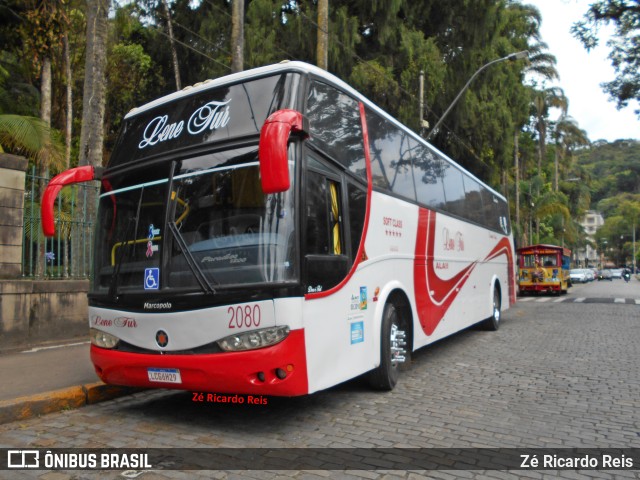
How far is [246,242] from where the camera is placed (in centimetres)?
464

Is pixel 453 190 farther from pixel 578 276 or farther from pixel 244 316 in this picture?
pixel 578 276

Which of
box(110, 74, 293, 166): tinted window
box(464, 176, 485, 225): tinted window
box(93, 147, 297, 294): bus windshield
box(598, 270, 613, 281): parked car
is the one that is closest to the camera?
box(93, 147, 297, 294): bus windshield

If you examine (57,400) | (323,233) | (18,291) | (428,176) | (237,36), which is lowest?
(57,400)

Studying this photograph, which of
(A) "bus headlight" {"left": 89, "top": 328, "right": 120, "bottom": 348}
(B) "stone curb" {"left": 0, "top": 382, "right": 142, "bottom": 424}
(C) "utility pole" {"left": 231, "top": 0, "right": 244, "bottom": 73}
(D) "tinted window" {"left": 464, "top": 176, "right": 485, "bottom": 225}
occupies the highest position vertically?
(C) "utility pole" {"left": 231, "top": 0, "right": 244, "bottom": 73}

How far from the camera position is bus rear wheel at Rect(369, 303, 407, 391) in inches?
243

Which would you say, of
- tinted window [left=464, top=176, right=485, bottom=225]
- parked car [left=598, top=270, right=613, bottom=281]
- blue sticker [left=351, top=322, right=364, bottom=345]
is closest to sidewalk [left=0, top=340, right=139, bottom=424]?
blue sticker [left=351, top=322, right=364, bottom=345]

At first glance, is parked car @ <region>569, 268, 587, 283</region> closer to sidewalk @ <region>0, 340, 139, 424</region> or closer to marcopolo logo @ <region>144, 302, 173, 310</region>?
sidewalk @ <region>0, 340, 139, 424</region>

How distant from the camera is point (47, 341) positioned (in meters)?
8.73

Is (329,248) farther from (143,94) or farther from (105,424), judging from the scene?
(143,94)

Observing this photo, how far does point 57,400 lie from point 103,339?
0.88 metres

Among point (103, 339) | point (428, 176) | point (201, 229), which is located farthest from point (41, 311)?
point (428, 176)

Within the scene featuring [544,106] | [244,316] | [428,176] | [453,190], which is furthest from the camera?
[544,106]

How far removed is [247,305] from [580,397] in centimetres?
408

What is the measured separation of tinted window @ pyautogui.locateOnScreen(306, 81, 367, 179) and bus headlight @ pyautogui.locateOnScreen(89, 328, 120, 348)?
2657 millimetres
